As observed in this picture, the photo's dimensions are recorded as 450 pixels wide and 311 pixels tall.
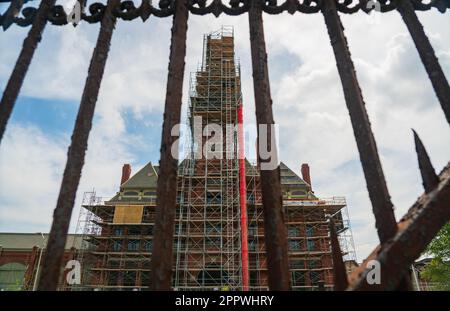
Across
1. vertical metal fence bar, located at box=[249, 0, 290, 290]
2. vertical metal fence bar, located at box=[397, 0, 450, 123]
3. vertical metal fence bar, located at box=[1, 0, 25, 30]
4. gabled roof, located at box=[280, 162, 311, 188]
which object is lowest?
vertical metal fence bar, located at box=[249, 0, 290, 290]

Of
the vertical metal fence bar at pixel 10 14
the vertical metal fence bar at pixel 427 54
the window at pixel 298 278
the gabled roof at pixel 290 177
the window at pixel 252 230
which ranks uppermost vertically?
the gabled roof at pixel 290 177

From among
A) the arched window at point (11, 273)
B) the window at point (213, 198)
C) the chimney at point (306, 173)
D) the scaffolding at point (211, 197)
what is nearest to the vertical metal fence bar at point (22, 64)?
the scaffolding at point (211, 197)

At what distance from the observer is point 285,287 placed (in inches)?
63.6

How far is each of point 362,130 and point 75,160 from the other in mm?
1933

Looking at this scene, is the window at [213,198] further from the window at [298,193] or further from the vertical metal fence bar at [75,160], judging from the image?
the vertical metal fence bar at [75,160]

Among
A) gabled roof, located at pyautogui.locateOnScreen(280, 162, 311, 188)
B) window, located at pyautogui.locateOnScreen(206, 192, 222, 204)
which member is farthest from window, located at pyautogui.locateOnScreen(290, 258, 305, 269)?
gabled roof, located at pyautogui.locateOnScreen(280, 162, 311, 188)

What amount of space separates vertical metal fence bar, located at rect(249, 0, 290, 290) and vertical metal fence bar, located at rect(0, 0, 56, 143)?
183 cm

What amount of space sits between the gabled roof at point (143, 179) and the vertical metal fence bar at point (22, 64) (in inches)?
1165

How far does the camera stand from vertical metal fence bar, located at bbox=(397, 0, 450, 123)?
2.23 meters

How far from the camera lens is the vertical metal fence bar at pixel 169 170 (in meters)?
1.68

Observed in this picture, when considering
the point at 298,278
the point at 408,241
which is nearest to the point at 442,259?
the point at 298,278

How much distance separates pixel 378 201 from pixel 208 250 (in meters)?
23.0

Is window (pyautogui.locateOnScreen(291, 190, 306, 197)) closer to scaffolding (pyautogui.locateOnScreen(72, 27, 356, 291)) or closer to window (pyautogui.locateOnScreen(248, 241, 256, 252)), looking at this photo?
scaffolding (pyautogui.locateOnScreen(72, 27, 356, 291))
